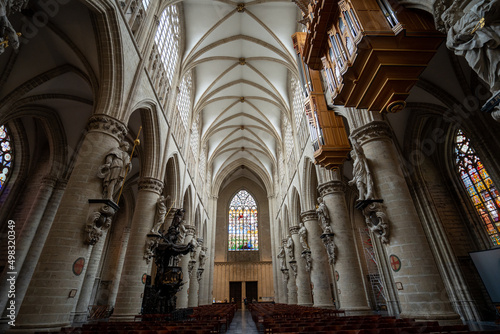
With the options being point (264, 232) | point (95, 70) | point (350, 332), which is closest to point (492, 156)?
point (350, 332)

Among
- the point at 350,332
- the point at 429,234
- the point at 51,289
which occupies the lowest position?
the point at 350,332

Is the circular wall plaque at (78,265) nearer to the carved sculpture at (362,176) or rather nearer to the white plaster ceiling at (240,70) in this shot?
the carved sculpture at (362,176)

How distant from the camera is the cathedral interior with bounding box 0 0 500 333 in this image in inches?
187

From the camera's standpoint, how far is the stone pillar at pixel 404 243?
5.30 m

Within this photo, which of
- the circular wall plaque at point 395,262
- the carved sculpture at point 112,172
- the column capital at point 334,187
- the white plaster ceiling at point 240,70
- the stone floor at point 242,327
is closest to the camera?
the circular wall plaque at point 395,262

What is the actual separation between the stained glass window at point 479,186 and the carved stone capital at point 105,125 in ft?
44.1

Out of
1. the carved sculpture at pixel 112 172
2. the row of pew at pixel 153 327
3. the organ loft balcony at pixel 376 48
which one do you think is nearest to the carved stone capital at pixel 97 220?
the carved sculpture at pixel 112 172

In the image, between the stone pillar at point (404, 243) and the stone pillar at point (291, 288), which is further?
the stone pillar at point (291, 288)

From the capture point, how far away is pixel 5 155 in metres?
11.5

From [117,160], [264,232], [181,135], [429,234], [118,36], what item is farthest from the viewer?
[264,232]

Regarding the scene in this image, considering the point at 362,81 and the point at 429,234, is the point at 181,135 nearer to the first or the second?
the point at 362,81

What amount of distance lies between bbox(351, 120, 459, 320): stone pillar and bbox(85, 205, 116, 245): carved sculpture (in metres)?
6.80

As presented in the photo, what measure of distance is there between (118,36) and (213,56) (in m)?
10.1

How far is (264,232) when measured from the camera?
29922 mm
